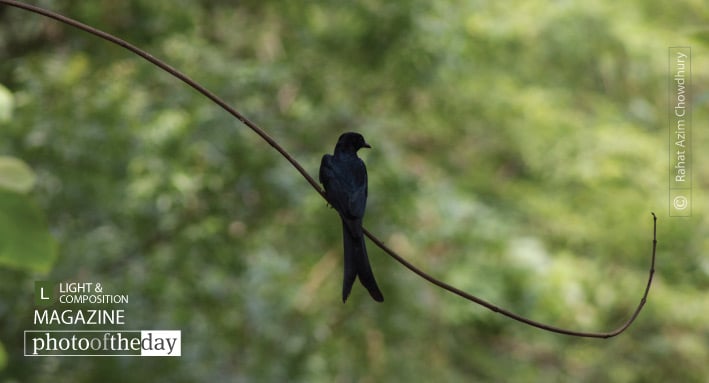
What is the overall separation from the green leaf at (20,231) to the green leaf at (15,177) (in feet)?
0.04

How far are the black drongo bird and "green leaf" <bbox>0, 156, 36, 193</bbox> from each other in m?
0.44

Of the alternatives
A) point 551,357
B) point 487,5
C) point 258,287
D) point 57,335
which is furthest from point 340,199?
point 551,357

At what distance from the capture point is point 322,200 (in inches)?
175

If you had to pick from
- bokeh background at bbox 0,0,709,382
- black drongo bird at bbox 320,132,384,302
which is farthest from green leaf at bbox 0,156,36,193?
bokeh background at bbox 0,0,709,382

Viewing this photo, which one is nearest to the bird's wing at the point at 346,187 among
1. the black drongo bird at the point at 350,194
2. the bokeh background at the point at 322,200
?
the black drongo bird at the point at 350,194

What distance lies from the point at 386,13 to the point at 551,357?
379cm

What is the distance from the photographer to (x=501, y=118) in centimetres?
596

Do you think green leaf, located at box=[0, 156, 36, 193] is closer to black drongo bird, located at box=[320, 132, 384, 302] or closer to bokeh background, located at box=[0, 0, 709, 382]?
black drongo bird, located at box=[320, 132, 384, 302]

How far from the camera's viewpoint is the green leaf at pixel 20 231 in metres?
0.78

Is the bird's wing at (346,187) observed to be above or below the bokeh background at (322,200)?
below

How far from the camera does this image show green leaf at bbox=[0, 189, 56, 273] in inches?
30.8

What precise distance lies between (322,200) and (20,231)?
3.67 meters

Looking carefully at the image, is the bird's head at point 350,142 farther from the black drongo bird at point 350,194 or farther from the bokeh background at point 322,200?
the bokeh background at point 322,200

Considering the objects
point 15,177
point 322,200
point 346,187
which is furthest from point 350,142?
point 322,200
